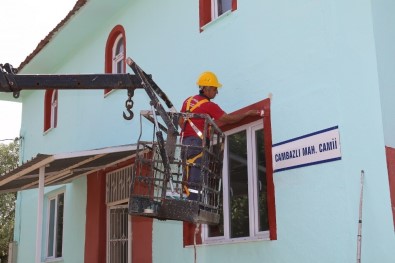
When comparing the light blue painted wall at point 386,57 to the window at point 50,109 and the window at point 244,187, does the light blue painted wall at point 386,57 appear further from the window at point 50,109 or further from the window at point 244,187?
the window at point 50,109

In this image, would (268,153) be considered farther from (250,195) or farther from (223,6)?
(223,6)

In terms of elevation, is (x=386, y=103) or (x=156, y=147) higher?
(x=386, y=103)

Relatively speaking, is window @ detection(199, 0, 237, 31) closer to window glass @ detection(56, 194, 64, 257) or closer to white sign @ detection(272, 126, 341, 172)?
white sign @ detection(272, 126, 341, 172)

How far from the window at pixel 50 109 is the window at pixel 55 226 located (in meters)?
2.28

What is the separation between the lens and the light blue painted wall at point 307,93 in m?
5.71

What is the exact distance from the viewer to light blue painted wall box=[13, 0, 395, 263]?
5.71m

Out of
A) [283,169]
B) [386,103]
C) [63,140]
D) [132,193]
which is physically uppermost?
[63,140]

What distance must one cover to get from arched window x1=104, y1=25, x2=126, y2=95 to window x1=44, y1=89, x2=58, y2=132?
141 inches

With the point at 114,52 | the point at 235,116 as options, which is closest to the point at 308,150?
Answer: the point at 235,116

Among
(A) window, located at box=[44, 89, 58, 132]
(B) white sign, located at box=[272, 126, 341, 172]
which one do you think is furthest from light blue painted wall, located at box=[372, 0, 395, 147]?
(A) window, located at box=[44, 89, 58, 132]

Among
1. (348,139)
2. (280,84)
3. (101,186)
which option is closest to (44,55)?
(101,186)

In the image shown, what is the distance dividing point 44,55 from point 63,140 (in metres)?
2.24

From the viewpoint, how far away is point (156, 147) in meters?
5.79

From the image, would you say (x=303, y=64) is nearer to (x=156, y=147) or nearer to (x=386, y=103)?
(x=386, y=103)
